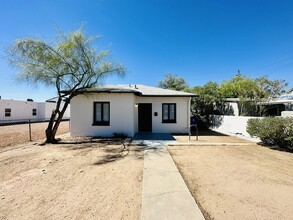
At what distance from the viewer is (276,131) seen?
803 cm

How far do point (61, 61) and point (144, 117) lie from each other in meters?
6.99

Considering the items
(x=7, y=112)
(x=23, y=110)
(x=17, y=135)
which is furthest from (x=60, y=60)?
(x=23, y=110)

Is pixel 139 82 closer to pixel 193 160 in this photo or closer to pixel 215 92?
pixel 215 92

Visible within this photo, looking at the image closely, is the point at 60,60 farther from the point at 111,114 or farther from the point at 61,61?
the point at 111,114

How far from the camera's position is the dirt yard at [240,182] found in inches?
121

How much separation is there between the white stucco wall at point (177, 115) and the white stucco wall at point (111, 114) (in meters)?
1.76

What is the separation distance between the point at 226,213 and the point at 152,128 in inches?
395

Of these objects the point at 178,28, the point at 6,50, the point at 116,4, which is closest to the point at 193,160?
the point at 116,4

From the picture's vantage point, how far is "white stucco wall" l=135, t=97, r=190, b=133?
12773 mm

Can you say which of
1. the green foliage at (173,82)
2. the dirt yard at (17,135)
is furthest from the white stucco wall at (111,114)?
the green foliage at (173,82)

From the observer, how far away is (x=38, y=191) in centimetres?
385

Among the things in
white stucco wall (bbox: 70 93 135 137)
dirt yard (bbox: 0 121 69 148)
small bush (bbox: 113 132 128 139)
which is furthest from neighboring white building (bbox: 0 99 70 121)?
small bush (bbox: 113 132 128 139)

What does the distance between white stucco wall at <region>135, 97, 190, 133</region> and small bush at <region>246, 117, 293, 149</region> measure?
15.8 feet

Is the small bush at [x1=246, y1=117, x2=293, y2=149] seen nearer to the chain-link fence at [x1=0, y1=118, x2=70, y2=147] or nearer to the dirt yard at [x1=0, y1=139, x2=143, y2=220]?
the dirt yard at [x1=0, y1=139, x2=143, y2=220]
